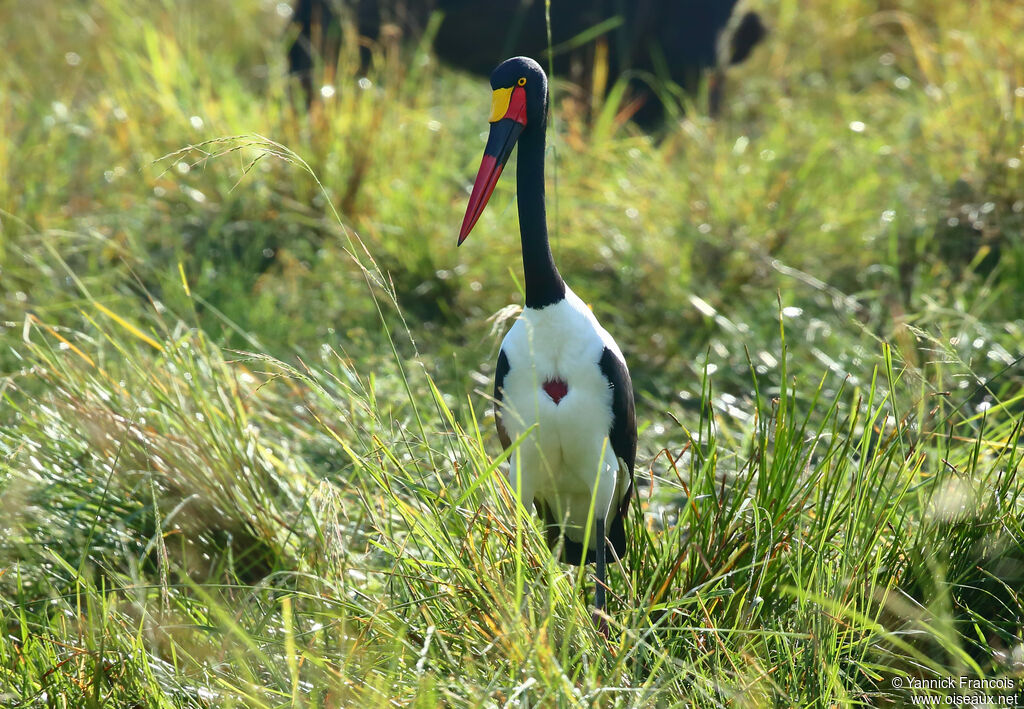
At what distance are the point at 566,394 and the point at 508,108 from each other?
2.11 ft

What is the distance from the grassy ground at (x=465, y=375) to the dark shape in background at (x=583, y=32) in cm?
30

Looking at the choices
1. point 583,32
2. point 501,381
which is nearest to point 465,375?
point 501,381

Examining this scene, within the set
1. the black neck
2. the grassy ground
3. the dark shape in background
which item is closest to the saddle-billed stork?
the black neck

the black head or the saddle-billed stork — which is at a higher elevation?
the black head

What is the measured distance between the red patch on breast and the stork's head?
391mm

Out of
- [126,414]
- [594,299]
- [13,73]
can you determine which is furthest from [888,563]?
[13,73]

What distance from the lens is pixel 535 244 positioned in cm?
221

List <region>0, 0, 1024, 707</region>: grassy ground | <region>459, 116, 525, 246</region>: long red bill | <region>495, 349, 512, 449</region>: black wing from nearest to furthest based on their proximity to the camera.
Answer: <region>0, 0, 1024, 707</region>: grassy ground
<region>459, 116, 525, 246</region>: long red bill
<region>495, 349, 512, 449</region>: black wing

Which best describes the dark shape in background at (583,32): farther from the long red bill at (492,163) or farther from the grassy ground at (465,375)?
the long red bill at (492,163)

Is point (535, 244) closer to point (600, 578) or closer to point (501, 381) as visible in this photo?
point (501, 381)

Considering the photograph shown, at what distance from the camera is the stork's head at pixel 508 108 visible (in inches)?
86.2

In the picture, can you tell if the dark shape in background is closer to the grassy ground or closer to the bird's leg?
the grassy ground

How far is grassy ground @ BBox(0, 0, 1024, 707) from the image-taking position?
71.4 inches

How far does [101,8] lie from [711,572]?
21.2 feet
